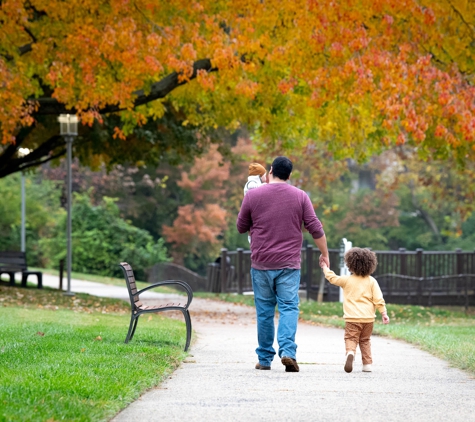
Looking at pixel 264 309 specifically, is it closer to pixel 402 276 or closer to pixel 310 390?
pixel 310 390

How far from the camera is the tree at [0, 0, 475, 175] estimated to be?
18078 mm

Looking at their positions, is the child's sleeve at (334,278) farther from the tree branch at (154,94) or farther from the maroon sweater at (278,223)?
the tree branch at (154,94)

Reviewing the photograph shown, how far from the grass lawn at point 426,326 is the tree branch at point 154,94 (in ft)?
16.8

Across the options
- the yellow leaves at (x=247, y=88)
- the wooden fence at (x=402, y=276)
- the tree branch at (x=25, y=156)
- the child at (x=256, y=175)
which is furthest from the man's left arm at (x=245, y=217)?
the wooden fence at (x=402, y=276)

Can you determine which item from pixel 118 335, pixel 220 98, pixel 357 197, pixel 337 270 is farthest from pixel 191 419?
pixel 357 197

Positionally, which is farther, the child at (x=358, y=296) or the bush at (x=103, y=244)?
the bush at (x=103, y=244)

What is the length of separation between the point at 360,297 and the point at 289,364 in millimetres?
909

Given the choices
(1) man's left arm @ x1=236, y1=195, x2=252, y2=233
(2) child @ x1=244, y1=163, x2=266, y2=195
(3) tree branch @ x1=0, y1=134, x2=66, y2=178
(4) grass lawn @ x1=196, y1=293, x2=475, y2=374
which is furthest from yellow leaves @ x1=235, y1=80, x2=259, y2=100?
(1) man's left arm @ x1=236, y1=195, x2=252, y2=233

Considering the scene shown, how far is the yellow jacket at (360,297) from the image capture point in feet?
31.0

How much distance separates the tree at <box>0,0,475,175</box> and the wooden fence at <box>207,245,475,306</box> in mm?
7417

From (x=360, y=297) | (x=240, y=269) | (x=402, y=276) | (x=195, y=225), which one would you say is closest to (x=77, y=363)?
(x=360, y=297)

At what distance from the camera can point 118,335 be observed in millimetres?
12078

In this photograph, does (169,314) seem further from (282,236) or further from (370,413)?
(370,413)

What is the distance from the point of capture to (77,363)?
28.9 ft
